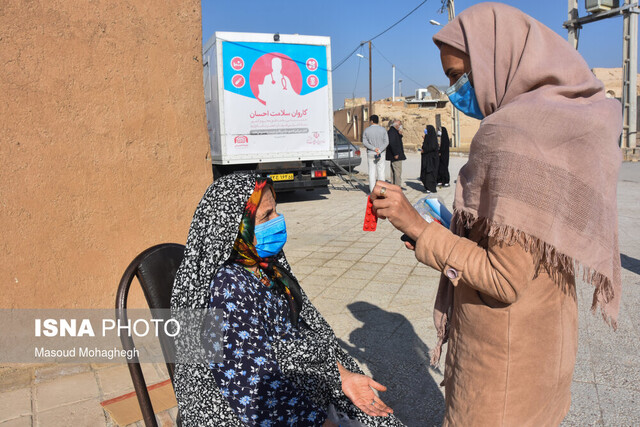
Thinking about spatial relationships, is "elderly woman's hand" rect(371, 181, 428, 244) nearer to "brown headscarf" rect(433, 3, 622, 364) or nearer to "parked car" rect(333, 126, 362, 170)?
"brown headscarf" rect(433, 3, 622, 364)

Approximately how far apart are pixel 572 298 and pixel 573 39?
19156mm

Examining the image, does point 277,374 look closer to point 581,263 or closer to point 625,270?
point 581,263

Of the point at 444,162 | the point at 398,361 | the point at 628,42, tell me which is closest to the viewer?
the point at 398,361

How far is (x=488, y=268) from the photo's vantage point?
1247mm

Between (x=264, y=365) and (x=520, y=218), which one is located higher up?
(x=520, y=218)

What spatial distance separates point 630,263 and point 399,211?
5.51 meters

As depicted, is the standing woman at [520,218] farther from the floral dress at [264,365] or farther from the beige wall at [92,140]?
the beige wall at [92,140]

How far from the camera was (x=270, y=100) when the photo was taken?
1009 cm

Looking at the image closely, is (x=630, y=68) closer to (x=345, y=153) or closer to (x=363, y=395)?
(x=345, y=153)

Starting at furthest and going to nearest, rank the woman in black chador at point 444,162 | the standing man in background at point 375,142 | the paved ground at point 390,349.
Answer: the woman in black chador at point 444,162, the standing man in background at point 375,142, the paved ground at point 390,349

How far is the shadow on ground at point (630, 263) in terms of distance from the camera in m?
5.40

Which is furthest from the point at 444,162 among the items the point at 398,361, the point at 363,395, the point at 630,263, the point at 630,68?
the point at 363,395

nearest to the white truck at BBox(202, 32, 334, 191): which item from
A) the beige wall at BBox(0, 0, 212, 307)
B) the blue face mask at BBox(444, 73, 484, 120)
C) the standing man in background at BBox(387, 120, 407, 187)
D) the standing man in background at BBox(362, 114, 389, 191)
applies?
Result: the standing man in background at BBox(362, 114, 389, 191)

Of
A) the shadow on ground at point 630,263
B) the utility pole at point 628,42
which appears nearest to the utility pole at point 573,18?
the utility pole at point 628,42
